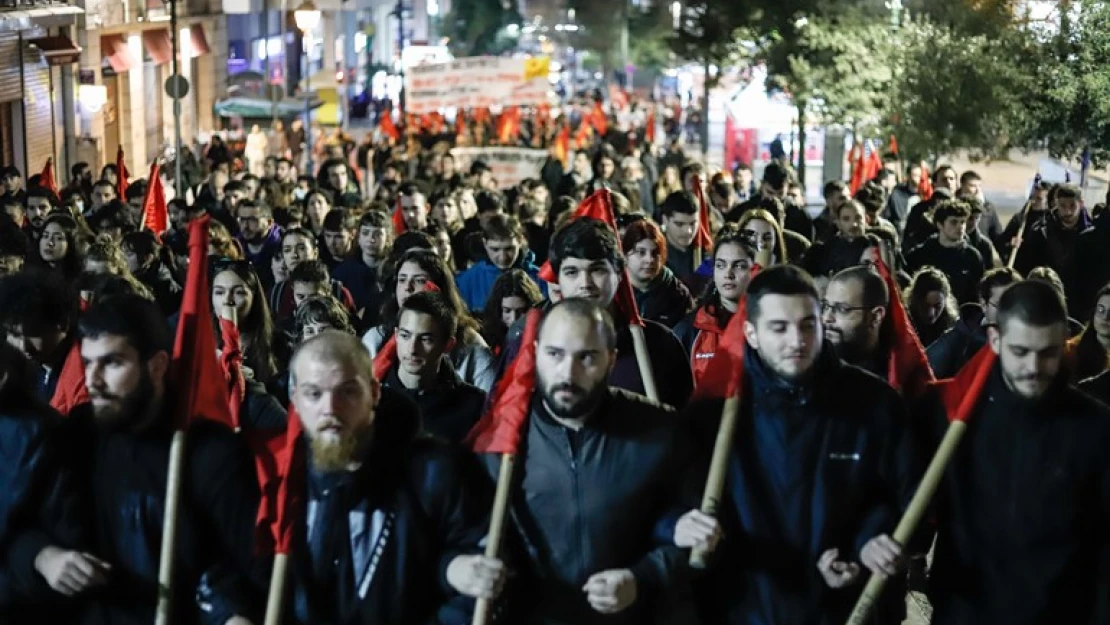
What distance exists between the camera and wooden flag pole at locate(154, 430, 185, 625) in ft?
17.0

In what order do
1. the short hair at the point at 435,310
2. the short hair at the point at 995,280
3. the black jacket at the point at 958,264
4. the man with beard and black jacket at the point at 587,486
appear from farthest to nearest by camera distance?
the black jacket at the point at 958,264 → the short hair at the point at 995,280 → the short hair at the point at 435,310 → the man with beard and black jacket at the point at 587,486

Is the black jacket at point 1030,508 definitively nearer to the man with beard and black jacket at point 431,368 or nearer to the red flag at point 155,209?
the man with beard and black jacket at point 431,368

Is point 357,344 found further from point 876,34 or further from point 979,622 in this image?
point 876,34

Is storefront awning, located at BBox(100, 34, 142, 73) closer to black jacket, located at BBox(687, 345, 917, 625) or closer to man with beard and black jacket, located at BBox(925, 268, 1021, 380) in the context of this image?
man with beard and black jacket, located at BBox(925, 268, 1021, 380)

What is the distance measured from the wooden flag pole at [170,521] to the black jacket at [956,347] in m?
4.48

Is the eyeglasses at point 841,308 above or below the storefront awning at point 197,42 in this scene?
below

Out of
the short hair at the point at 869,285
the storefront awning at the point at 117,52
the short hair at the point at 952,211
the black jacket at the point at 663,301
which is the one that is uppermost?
the storefront awning at the point at 117,52

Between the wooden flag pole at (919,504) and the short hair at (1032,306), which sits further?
the short hair at (1032,306)

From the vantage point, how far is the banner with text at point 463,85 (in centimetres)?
2853

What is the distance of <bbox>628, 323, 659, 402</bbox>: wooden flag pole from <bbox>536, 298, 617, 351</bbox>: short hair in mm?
1557

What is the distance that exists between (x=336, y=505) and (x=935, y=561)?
1936mm

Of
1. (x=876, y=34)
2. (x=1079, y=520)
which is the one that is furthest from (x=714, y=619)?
(x=876, y=34)

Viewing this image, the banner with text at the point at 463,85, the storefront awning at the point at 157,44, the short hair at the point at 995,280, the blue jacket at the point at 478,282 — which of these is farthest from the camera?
the storefront awning at the point at 157,44

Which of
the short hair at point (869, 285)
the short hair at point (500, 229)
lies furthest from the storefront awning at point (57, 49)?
the short hair at point (869, 285)
